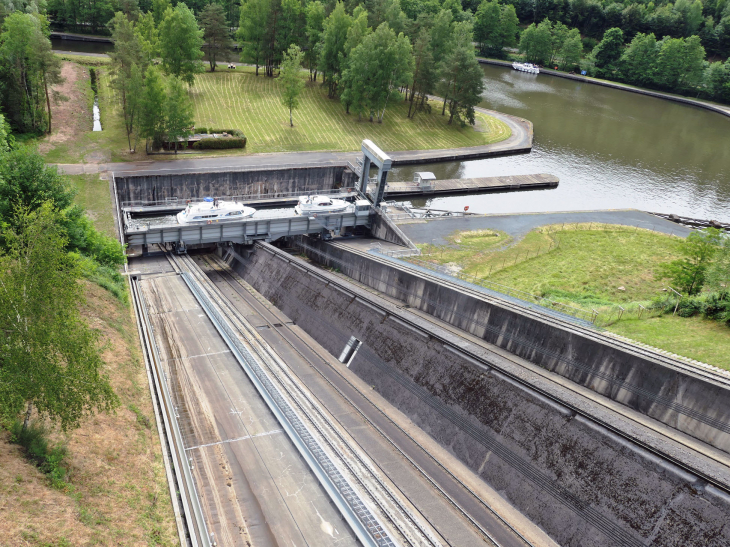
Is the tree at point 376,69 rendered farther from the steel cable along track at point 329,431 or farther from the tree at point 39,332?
the tree at point 39,332

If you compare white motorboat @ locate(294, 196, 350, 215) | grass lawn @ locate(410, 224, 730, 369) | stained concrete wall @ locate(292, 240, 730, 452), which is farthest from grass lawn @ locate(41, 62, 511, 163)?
stained concrete wall @ locate(292, 240, 730, 452)

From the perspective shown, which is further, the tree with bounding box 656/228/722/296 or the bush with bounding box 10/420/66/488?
the tree with bounding box 656/228/722/296

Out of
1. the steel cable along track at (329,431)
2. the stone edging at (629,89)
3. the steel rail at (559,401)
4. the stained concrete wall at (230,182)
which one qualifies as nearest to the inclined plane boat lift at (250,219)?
the stained concrete wall at (230,182)

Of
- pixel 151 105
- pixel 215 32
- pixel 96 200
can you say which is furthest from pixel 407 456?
pixel 215 32

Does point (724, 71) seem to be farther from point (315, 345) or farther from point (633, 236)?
point (315, 345)

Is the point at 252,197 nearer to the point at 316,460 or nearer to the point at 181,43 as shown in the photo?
the point at 181,43

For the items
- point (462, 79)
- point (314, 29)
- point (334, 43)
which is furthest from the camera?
point (314, 29)

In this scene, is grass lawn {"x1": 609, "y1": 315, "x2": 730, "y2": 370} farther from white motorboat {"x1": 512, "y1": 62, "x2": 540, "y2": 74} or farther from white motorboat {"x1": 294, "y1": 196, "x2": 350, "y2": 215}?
white motorboat {"x1": 512, "y1": 62, "x2": 540, "y2": 74}
